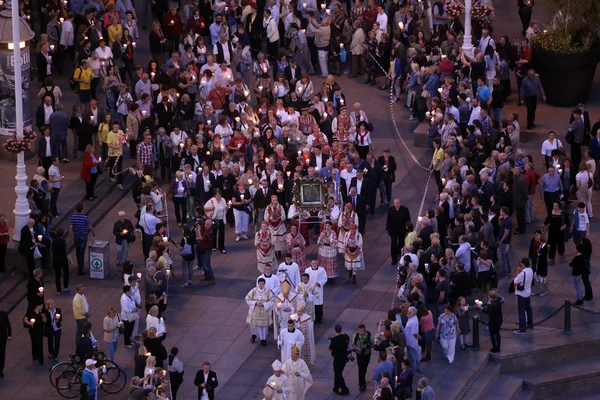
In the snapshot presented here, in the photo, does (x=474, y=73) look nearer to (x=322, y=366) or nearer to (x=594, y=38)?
(x=594, y=38)

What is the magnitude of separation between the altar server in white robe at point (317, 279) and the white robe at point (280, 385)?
3312 mm

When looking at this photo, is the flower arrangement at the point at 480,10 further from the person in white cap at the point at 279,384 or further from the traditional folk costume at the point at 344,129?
the person in white cap at the point at 279,384

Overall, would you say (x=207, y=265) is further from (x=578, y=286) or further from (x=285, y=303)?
(x=578, y=286)

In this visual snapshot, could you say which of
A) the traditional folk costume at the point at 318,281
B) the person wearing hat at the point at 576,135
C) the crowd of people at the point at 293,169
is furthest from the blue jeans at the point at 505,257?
the person wearing hat at the point at 576,135

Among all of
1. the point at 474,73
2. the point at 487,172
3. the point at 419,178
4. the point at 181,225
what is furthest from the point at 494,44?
the point at 181,225

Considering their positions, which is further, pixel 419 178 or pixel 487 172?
pixel 419 178

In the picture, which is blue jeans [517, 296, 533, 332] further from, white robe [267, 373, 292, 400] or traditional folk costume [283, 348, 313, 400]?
white robe [267, 373, 292, 400]

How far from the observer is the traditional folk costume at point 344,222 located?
1298 inches

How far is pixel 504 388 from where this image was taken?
100ft

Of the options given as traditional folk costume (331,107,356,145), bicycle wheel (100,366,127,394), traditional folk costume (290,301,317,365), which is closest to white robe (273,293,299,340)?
traditional folk costume (290,301,317,365)

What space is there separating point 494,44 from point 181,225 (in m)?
11.2

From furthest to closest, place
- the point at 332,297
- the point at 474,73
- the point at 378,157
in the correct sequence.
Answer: the point at 474,73, the point at 378,157, the point at 332,297

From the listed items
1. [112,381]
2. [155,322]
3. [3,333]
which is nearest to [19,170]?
[3,333]

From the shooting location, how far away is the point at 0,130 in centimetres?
3859
